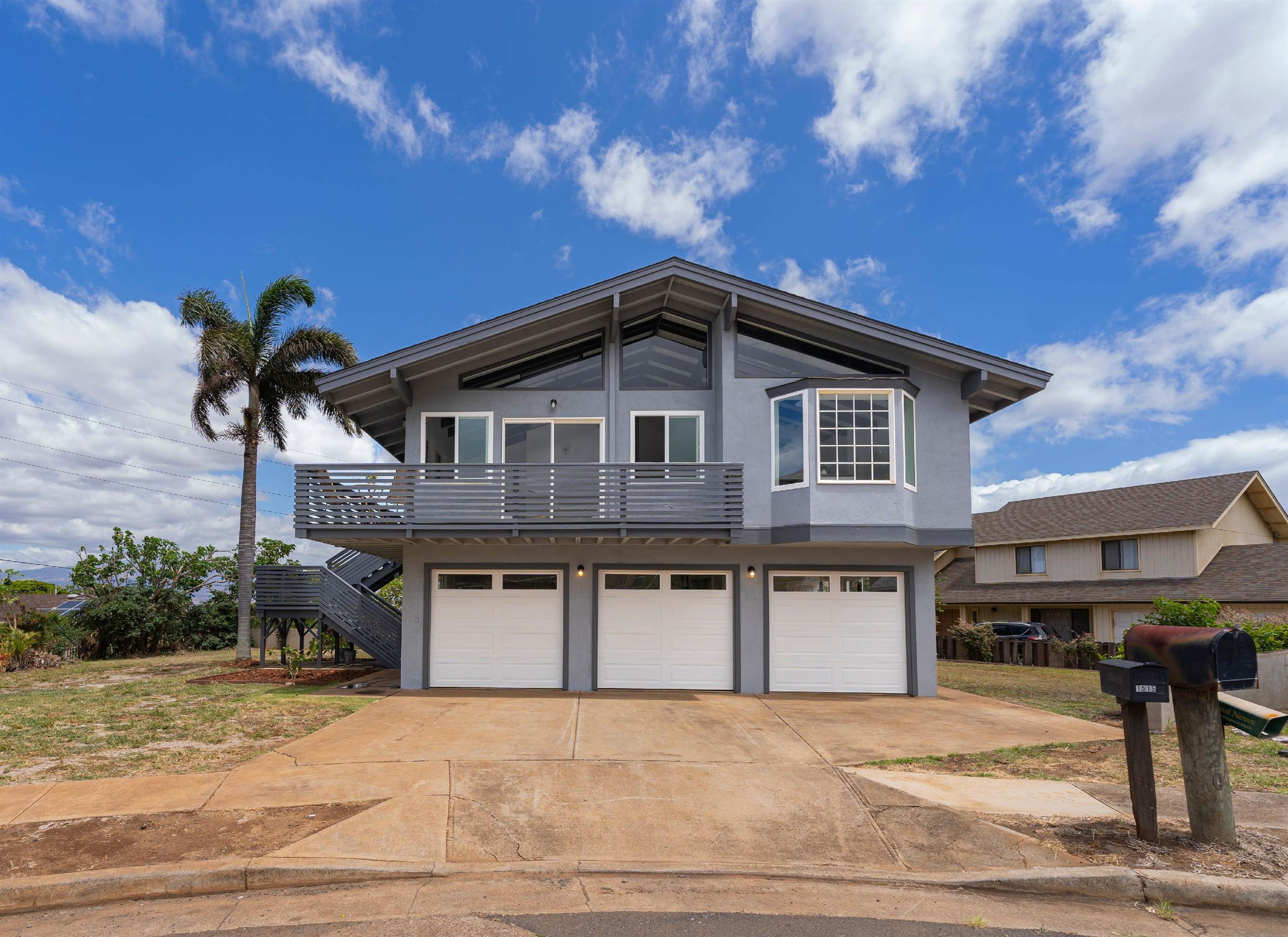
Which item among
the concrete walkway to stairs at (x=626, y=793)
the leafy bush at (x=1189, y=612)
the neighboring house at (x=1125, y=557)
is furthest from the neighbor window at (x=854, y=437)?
the neighboring house at (x=1125, y=557)

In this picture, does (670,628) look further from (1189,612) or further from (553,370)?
(1189,612)

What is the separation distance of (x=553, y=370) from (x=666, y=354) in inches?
95.8

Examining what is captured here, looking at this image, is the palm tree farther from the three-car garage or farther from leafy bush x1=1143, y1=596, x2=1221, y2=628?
leafy bush x1=1143, y1=596, x2=1221, y2=628

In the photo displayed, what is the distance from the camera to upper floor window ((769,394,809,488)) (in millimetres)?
14609

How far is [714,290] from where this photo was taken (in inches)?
599

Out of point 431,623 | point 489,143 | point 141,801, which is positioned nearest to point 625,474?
point 431,623

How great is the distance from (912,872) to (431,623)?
1120cm

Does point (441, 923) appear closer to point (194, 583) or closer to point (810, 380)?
point (810, 380)

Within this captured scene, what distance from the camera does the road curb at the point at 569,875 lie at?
17.7ft

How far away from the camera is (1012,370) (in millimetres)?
14703

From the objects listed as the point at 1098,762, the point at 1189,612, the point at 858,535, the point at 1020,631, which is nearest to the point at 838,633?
the point at 858,535

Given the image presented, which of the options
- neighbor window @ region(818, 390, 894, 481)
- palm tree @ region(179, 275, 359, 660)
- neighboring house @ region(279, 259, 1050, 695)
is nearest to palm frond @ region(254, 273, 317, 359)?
palm tree @ region(179, 275, 359, 660)

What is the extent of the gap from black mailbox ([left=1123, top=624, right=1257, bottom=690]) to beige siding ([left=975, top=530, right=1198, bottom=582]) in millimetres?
25085

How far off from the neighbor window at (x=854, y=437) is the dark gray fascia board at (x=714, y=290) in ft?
4.65
